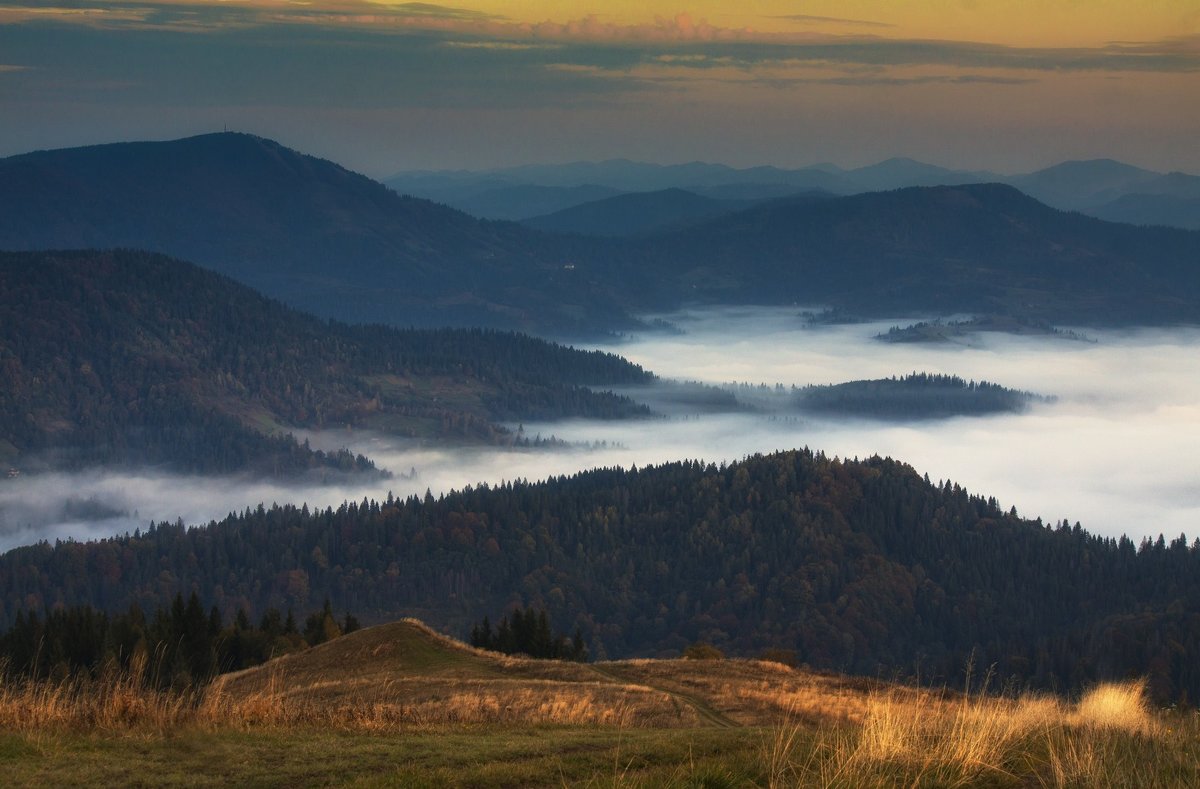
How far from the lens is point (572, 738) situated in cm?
3234

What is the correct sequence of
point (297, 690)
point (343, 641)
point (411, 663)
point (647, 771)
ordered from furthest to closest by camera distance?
point (343, 641) < point (411, 663) < point (297, 690) < point (647, 771)

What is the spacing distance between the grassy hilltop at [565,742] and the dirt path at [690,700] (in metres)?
0.31

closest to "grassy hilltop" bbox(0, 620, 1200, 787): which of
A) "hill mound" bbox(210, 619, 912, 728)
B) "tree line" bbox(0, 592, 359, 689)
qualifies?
"hill mound" bbox(210, 619, 912, 728)

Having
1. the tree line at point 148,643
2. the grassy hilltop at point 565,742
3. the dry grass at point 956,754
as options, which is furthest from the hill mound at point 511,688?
the tree line at point 148,643

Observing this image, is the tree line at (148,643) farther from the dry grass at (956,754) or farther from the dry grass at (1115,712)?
the dry grass at (956,754)

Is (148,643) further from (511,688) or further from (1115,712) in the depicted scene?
(1115,712)

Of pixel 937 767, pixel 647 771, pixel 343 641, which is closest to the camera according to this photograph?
pixel 937 767

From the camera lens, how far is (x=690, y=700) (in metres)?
47.5

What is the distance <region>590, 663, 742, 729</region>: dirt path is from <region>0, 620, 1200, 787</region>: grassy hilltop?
0.31m

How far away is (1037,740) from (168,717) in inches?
729

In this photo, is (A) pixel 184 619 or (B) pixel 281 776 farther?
(A) pixel 184 619

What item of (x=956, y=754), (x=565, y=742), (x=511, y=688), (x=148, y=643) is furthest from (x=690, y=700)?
(x=148, y=643)

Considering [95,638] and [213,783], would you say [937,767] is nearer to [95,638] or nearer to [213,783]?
[213,783]

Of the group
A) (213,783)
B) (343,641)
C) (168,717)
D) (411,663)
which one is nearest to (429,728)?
(168,717)
